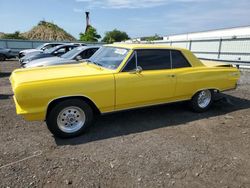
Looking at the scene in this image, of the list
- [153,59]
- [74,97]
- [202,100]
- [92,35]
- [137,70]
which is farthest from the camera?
[92,35]

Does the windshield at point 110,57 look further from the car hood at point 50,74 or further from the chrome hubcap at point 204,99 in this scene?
the chrome hubcap at point 204,99

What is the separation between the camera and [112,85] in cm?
436

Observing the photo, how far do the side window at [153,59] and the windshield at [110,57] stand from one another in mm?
341

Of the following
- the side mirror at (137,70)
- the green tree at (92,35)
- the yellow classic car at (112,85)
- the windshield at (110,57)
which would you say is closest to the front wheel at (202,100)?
the yellow classic car at (112,85)

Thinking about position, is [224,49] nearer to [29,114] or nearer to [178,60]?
[178,60]

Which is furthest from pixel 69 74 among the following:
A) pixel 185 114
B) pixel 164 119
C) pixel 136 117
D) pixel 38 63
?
pixel 38 63

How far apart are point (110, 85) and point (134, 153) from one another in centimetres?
133

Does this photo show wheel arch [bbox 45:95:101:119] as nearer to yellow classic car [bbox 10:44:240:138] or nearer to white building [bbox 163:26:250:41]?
yellow classic car [bbox 10:44:240:138]

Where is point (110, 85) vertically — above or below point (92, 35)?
below

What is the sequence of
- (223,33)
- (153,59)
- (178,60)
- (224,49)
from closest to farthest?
(153,59), (178,60), (224,49), (223,33)

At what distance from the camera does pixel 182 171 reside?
332cm

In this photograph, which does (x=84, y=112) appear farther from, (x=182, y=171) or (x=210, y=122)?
(x=210, y=122)

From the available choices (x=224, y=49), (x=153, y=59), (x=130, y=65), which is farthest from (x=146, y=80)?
(x=224, y=49)

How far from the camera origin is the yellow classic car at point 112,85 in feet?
12.8
